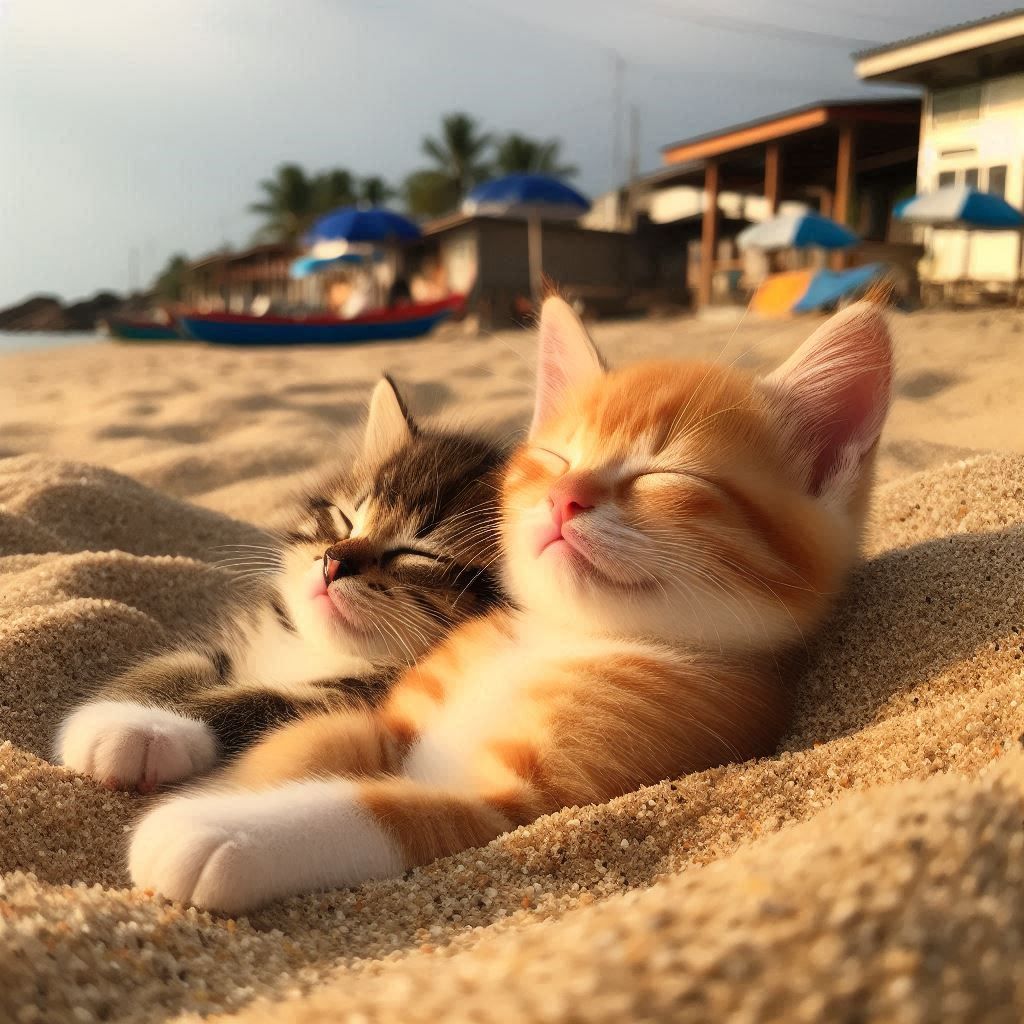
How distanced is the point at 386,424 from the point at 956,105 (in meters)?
4.09

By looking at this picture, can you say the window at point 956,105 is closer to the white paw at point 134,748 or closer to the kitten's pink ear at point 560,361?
the kitten's pink ear at point 560,361

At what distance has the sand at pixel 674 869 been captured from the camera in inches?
21.8

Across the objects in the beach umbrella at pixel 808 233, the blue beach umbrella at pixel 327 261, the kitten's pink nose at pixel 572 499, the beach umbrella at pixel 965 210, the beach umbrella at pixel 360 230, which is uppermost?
the beach umbrella at pixel 360 230

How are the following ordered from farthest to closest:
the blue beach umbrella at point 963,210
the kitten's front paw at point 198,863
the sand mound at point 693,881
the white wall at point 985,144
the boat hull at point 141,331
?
1. the boat hull at point 141,331
2. the blue beach umbrella at point 963,210
3. the white wall at point 985,144
4. the kitten's front paw at point 198,863
5. the sand mound at point 693,881

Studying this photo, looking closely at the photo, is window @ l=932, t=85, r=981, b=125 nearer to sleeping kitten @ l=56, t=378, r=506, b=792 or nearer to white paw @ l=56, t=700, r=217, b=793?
sleeping kitten @ l=56, t=378, r=506, b=792

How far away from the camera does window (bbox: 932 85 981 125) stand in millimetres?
4418

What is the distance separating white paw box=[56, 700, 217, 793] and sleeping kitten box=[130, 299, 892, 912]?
86 millimetres

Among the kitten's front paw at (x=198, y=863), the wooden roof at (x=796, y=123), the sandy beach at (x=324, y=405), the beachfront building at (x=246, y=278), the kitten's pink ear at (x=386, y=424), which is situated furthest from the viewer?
the beachfront building at (x=246, y=278)

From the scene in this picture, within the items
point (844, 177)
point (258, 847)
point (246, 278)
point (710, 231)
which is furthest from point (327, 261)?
point (258, 847)

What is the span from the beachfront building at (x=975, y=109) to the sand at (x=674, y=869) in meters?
2.99

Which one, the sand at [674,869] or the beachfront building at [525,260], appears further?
the beachfront building at [525,260]

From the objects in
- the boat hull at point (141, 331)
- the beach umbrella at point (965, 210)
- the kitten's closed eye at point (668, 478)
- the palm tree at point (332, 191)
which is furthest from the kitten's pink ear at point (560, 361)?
the palm tree at point (332, 191)

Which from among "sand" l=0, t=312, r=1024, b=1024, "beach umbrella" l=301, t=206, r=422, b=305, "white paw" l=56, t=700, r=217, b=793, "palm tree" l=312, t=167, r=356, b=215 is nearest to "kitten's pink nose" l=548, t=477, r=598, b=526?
"sand" l=0, t=312, r=1024, b=1024

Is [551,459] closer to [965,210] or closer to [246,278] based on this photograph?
[965,210]
